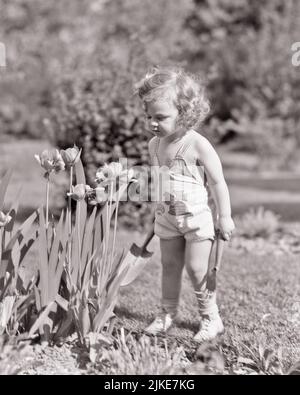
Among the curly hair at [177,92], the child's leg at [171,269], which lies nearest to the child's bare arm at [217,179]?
the curly hair at [177,92]

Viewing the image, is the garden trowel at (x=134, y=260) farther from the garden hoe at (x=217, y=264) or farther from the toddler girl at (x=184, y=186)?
the garden hoe at (x=217, y=264)

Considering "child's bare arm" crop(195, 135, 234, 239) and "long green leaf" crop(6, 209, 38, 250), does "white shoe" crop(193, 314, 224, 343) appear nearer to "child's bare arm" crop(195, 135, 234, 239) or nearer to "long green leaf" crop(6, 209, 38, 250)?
"child's bare arm" crop(195, 135, 234, 239)

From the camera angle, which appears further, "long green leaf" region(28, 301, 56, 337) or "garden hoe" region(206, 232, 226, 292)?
"garden hoe" region(206, 232, 226, 292)

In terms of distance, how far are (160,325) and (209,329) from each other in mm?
250

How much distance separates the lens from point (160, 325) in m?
3.19

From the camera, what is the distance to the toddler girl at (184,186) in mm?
2904

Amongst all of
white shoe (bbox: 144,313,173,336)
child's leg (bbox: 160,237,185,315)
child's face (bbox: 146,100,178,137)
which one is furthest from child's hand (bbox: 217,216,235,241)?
white shoe (bbox: 144,313,173,336)

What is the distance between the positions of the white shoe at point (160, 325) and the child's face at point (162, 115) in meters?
0.95

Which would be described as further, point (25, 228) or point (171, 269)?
point (171, 269)

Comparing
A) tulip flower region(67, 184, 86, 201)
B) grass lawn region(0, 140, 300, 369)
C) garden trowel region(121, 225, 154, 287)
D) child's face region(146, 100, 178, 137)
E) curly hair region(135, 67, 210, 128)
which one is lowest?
grass lawn region(0, 140, 300, 369)

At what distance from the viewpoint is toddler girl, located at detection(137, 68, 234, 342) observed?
2.90 meters

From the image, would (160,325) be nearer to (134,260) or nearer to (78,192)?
(134,260)

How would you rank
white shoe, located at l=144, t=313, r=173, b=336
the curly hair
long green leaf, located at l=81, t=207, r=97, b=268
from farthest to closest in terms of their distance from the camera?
white shoe, located at l=144, t=313, r=173, b=336 → the curly hair → long green leaf, located at l=81, t=207, r=97, b=268

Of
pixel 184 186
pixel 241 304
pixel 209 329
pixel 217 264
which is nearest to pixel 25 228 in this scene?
pixel 184 186
